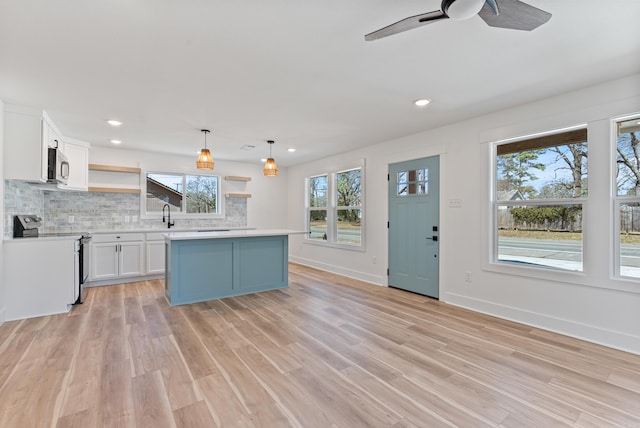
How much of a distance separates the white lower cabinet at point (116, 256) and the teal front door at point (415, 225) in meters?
4.33

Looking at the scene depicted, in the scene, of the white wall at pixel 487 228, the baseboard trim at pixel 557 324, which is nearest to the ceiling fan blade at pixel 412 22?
the white wall at pixel 487 228

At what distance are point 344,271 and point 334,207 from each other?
1.32 meters

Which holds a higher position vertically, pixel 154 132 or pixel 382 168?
pixel 154 132

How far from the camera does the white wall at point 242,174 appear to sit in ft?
18.2

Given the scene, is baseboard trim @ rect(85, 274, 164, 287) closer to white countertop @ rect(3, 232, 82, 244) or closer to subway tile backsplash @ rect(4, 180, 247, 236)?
subway tile backsplash @ rect(4, 180, 247, 236)

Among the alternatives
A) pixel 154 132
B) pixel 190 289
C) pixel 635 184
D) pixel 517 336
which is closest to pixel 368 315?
pixel 517 336

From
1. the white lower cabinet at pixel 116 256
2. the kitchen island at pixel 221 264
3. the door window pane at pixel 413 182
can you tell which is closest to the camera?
the kitchen island at pixel 221 264

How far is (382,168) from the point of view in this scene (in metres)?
5.10

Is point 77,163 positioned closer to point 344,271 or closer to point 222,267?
point 222,267

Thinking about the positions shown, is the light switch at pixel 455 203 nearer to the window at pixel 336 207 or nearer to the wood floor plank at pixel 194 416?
the window at pixel 336 207

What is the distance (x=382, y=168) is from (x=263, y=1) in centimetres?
368

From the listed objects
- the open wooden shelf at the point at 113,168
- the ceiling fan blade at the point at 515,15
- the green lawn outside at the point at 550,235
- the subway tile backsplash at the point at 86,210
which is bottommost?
the green lawn outside at the point at 550,235

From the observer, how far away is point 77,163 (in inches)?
183

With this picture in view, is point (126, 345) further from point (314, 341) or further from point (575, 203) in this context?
point (575, 203)
